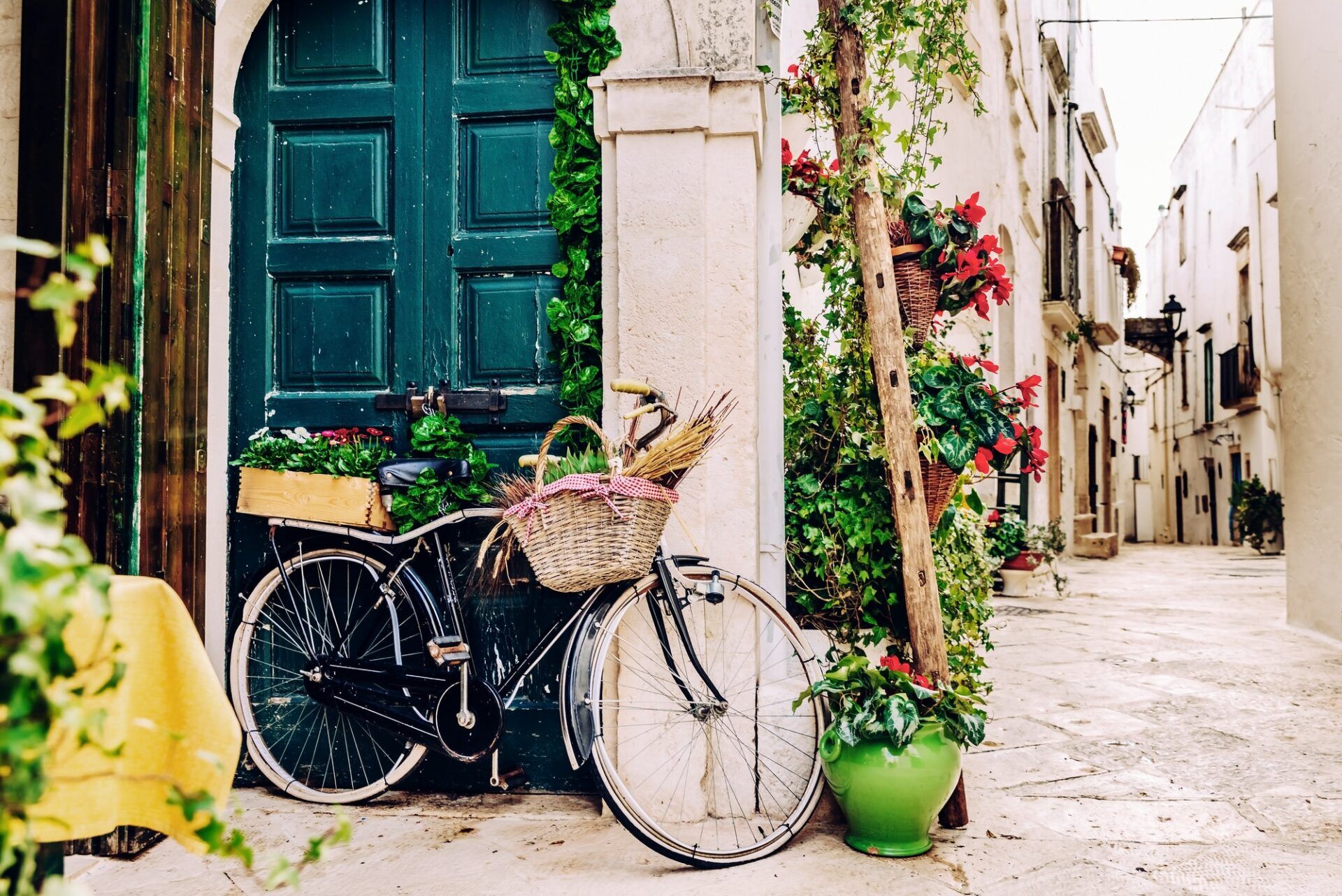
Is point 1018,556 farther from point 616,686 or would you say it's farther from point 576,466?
point 576,466

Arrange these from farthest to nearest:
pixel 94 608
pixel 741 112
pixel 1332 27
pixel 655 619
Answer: pixel 1332 27, pixel 741 112, pixel 655 619, pixel 94 608

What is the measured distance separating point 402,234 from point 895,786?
101 inches

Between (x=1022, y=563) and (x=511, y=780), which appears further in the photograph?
(x=1022, y=563)

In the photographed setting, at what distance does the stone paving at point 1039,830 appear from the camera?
282cm

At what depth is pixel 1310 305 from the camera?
694 cm

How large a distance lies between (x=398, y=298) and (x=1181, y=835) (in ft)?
10.6

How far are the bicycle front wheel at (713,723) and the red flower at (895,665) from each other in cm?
21

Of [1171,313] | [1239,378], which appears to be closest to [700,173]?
[1239,378]

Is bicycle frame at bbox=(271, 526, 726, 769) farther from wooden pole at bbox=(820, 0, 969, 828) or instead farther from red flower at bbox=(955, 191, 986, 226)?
red flower at bbox=(955, 191, 986, 226)

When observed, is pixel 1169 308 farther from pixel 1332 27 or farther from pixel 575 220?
pixel 575 220

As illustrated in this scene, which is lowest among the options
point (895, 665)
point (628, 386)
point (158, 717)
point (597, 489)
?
point (895, 665)

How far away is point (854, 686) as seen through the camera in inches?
122

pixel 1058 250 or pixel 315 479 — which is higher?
pixel 1058 250

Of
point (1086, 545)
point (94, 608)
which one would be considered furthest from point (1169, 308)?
point (94, 608)
